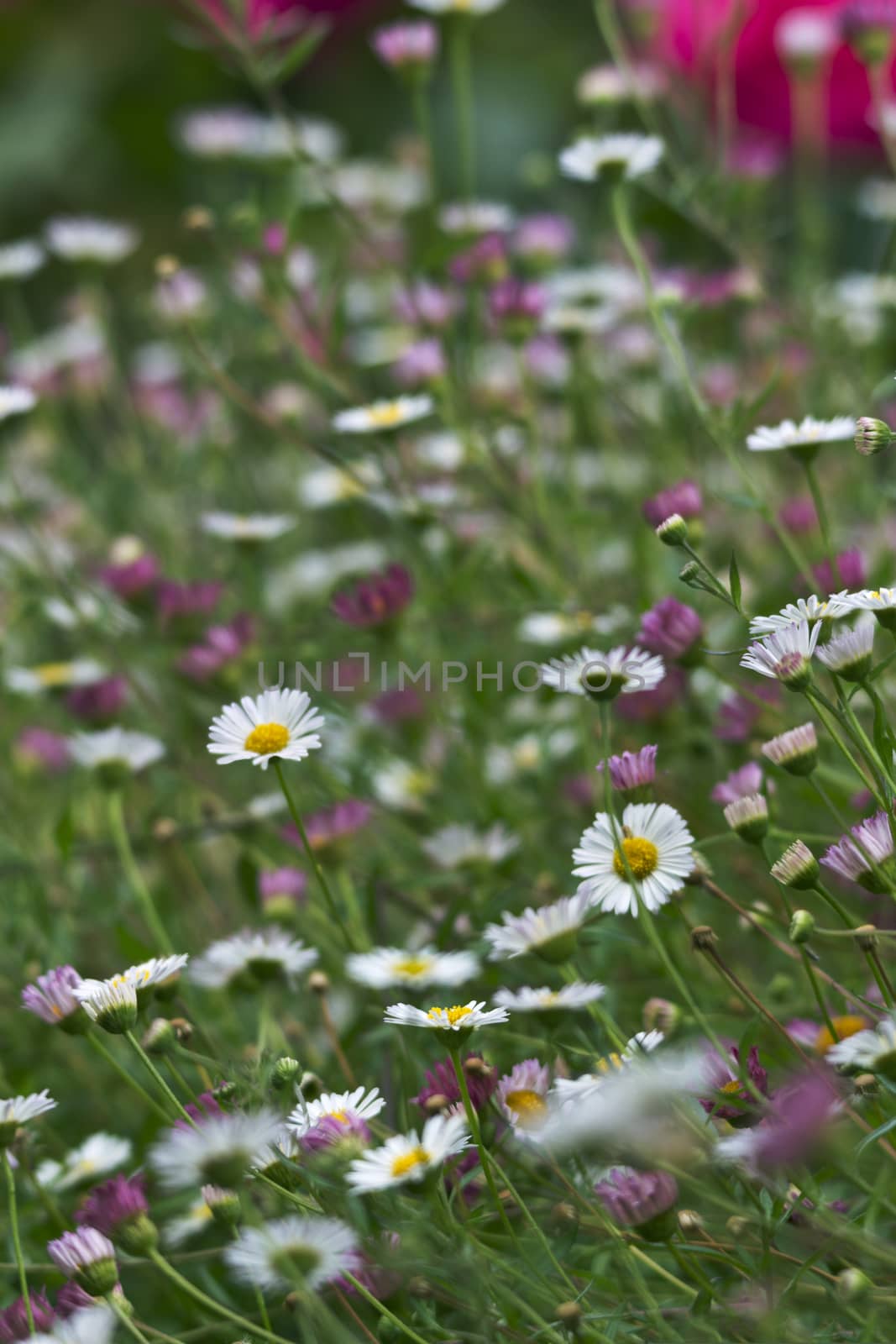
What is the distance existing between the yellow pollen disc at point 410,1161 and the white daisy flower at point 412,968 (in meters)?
0.09

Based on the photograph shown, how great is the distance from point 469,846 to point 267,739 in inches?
5.7

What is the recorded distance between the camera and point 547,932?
398 mm

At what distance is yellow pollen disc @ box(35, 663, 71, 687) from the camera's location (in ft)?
2.21

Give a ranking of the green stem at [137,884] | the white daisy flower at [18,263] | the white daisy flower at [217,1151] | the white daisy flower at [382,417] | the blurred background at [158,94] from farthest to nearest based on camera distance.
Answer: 1. the blurred background at [158,94]
2. the white daisy flower at [18,263]
3. the white daisy flower at [382,417]
4. the green stem at [137,884]
5. the white daisy flower at [217,1151]

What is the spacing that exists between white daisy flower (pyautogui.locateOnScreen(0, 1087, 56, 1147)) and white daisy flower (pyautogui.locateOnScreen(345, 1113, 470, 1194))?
0.09 metres

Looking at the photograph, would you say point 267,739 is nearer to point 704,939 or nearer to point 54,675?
point 704,939

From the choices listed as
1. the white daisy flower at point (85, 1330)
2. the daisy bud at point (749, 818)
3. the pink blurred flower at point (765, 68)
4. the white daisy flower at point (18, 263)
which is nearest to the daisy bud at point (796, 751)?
the daisy bud at point (749, 818)

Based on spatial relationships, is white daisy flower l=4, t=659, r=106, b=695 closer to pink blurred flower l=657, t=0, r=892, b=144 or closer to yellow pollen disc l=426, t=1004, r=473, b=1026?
yellow pollen disc l=426, t=1004, r=473, b=1026

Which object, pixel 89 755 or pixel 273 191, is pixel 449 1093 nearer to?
pixel 89 755

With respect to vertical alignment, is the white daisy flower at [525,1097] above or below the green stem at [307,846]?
below

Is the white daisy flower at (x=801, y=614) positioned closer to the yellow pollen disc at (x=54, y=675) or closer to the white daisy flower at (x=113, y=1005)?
the white daisy flower at (x=113, y=1005)

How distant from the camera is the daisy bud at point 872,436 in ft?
1.29

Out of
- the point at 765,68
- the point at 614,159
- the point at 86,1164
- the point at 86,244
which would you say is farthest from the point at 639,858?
the point at 765,68

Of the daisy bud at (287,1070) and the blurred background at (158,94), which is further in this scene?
the blurred background at (158,94)
